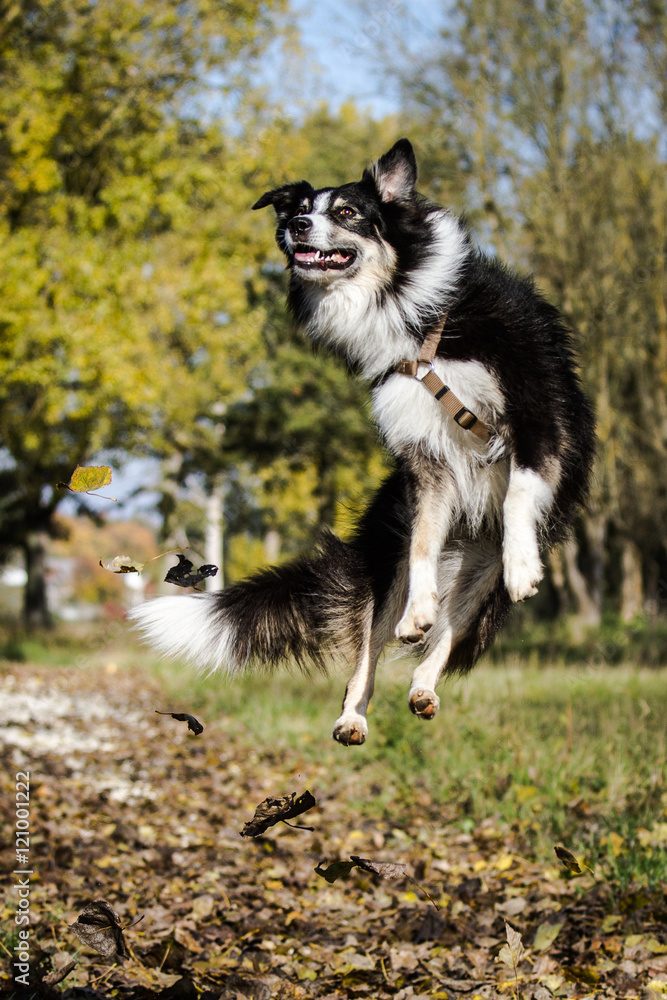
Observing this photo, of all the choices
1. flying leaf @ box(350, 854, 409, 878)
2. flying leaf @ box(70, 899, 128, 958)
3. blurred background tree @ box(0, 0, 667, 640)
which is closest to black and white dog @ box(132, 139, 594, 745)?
flying leaf @ box(350, 854, 409, 878)

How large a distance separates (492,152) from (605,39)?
6.34 feet

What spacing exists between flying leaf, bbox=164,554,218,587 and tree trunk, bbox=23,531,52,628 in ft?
55.3

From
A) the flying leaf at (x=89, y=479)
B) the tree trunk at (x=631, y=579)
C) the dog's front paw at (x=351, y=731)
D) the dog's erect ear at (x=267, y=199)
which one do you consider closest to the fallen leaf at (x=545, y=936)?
Result: the dog's front paw at (x=351, y=731)

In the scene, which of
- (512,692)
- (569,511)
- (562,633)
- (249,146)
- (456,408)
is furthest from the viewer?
(562,633)

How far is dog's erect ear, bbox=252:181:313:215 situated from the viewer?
2715 mm

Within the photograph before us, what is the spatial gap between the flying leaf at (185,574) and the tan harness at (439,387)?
82 cm

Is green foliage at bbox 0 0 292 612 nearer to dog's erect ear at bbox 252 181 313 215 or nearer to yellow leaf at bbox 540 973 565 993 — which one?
dog's erect ear at bbox 252 181 313 215

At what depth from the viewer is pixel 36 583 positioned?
18.4 meters

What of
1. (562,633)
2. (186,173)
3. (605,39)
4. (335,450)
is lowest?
(562,633)

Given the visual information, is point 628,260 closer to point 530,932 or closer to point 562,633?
point 562,633

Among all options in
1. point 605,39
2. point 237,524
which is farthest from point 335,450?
point 605,39

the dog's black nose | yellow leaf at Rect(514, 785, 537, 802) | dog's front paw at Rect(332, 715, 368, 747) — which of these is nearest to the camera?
dog's front paw at Rect(332, 715, 368, 747)

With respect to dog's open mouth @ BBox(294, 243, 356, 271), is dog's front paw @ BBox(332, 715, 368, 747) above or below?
below

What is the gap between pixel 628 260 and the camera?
1188cm
